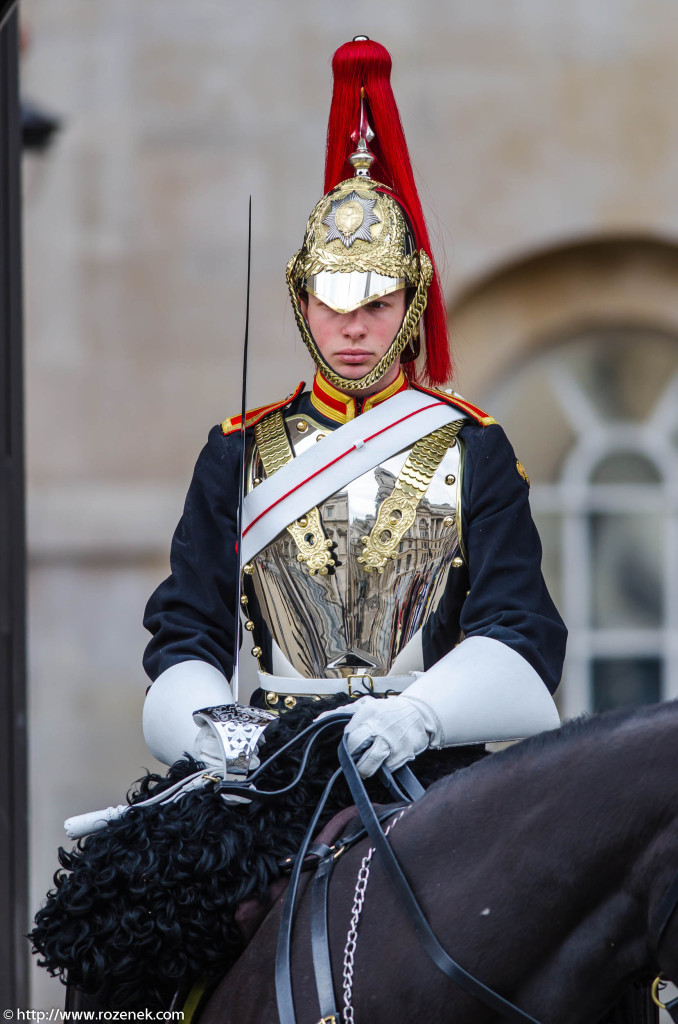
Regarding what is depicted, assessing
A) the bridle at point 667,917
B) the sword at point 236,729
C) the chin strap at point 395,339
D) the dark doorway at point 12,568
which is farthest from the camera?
the dark doorway at point 12,568

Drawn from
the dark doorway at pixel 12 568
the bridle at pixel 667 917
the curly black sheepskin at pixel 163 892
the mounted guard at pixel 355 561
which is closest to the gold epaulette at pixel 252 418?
the mounted guard at pixel 355 561

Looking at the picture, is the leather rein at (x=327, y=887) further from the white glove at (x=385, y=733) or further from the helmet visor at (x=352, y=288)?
the helmet visor at (x=352, y=288)

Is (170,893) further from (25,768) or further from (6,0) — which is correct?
(25,768)

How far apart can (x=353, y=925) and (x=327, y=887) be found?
0.08 meters

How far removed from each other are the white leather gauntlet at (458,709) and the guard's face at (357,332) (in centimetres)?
57

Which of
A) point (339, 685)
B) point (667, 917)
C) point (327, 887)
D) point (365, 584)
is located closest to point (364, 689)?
point (339, 685)

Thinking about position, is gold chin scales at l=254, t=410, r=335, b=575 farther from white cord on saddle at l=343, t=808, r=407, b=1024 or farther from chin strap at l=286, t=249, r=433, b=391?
white cord on saddle at l=343, t=808, r=407, b=1024

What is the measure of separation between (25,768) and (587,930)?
109 inches

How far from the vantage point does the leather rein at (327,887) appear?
196cm

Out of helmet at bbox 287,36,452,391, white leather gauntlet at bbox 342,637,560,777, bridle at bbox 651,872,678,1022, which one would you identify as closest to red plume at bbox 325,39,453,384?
helmet at bbox 287,36,452,391

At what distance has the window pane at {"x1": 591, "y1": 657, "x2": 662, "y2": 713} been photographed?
6551 millimetres

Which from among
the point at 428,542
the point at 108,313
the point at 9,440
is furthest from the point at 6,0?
the point at 108,313

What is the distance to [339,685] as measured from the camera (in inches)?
104

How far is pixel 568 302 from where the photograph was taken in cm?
655
